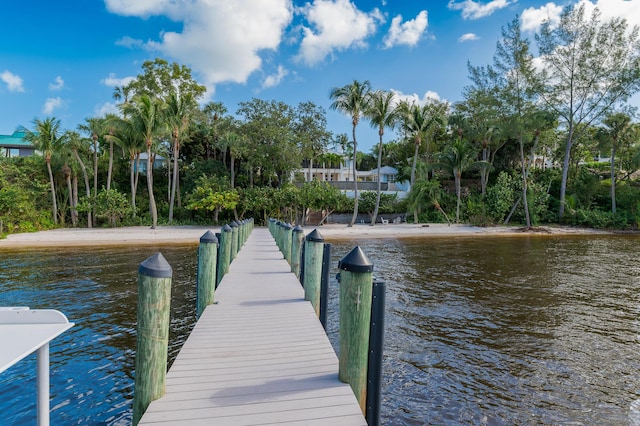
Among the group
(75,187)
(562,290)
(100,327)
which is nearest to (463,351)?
(562,290)

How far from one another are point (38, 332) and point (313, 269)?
185 inches

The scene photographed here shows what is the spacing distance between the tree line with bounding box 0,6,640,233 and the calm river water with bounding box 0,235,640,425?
17.0 m

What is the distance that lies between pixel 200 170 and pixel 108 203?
25.7ft

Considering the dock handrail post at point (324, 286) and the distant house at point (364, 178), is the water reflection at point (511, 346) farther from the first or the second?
the distant house at point (364, 178)

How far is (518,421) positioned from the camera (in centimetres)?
463

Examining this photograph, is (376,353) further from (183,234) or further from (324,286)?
(183,234)

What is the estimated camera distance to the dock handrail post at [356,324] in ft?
11.9

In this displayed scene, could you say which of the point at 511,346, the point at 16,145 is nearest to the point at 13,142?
the point at 16,145

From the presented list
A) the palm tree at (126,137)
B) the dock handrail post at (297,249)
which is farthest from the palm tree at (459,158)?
the dock handrail post at (297,249)

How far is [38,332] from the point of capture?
6.88 feet

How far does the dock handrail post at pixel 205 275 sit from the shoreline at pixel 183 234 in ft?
53.9

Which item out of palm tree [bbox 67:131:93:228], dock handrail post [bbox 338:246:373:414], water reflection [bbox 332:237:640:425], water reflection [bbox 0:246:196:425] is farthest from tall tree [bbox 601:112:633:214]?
palm tree [bbox 67:131:93:228]

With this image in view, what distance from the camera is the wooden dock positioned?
10.3 feet

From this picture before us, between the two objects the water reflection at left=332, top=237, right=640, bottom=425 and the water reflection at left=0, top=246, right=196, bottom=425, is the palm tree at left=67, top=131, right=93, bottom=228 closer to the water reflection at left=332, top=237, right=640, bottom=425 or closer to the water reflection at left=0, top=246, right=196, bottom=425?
the water reflection at left=0, top=246, right=196, bottom=425
